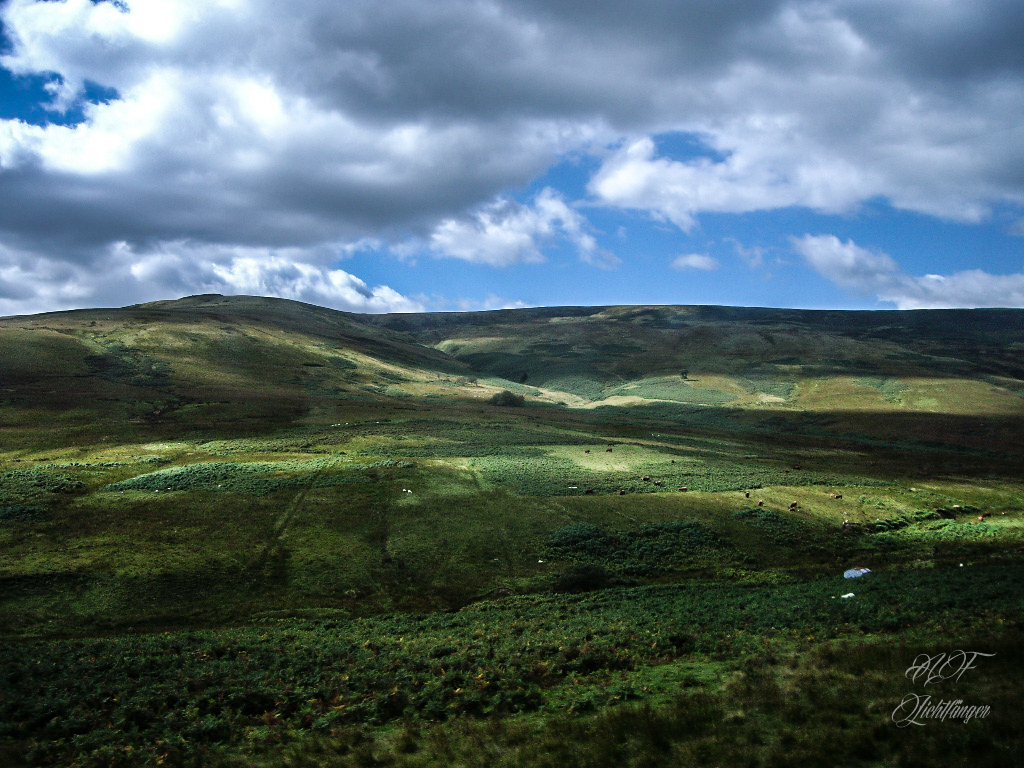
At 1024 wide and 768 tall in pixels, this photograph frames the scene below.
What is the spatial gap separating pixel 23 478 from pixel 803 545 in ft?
215

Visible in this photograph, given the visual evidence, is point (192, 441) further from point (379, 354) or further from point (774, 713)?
point (379, 354)

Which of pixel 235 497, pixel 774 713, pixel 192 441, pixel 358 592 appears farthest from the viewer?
pixel 192 441

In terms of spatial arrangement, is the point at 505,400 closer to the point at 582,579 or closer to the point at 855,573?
the point at 582,579

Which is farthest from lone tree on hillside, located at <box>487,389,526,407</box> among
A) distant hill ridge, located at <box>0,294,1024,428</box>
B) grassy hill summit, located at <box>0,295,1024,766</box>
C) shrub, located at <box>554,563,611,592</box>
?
shrub, located at <box>554,563,611,592</box>

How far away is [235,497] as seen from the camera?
48938 mm

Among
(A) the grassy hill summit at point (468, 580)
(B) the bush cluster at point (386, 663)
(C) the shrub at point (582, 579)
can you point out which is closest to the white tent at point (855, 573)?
(A) the grassy hill summit at point (468, 580)

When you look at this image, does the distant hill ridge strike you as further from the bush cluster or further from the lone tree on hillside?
the bush cluster

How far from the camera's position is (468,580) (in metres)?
36.6

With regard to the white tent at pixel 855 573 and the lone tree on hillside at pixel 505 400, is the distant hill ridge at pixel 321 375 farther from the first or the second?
the white tent at pixel 855 573

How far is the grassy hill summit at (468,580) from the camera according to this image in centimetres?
1372

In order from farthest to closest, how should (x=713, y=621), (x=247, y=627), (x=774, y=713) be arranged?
(x=247, y=627), (x=713, y=621), (x=774, y=713)

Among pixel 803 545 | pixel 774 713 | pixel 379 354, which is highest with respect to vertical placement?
pixel 379 354

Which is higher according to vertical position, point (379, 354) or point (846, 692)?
point (379, 354)

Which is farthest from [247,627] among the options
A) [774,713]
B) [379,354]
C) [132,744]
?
[379,354]
